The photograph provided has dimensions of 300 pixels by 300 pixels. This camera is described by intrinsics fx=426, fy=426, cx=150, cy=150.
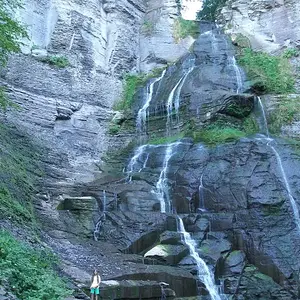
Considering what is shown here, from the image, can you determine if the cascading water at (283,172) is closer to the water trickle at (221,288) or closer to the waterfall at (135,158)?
the water trickle at (221,288)

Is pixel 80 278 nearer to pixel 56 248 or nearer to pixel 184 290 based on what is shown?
pixel 56 248

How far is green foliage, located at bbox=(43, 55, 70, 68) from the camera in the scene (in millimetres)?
21527

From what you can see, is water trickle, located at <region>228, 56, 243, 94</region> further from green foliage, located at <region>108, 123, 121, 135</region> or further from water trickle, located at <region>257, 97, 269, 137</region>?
green foliage, located at <region>108, 123, 121, 135</region>

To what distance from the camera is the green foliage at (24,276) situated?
21.5 ft

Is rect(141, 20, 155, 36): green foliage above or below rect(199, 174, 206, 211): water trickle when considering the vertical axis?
above

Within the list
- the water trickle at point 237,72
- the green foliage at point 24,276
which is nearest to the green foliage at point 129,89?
the water trickle at point 237,72

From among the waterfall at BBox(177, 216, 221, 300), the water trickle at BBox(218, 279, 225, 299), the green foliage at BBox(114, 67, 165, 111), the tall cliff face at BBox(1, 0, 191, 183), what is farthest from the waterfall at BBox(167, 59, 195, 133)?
the water trickle at BBox(218, 279, 225, 299)

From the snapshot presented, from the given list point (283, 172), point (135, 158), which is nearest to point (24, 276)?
point (283, 172)

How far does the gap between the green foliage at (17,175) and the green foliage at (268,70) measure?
441 inches

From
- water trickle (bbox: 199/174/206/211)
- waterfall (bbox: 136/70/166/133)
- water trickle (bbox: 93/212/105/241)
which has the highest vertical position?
waterfall (bbox: 136/70/166/133)

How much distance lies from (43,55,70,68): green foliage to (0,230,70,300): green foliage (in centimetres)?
1484

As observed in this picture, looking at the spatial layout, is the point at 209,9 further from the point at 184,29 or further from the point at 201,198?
the point at 201,198

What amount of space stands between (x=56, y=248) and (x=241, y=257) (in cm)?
523

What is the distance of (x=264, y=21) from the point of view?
25734 millimetres
